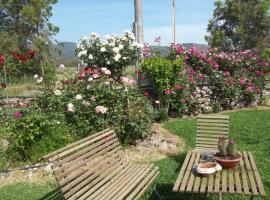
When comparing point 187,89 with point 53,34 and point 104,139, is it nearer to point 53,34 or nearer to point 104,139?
point 104,139

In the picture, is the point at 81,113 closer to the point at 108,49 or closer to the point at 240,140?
the point at 108,49

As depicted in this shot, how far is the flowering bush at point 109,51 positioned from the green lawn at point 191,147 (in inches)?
73.8

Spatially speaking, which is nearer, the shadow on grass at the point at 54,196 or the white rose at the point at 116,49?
the shadow on grass at the point at 54,196

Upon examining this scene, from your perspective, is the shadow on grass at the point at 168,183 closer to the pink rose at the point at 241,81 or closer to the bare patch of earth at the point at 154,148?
the bare patch of earth at the point at 154,148

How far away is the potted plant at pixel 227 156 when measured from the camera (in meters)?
4.06

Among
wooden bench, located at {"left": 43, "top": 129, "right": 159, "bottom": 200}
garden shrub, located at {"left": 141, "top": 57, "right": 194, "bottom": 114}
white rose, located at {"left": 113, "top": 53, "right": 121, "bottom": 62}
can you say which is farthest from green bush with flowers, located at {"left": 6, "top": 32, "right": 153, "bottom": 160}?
wooden bench, located at {"left": 43, "top": 129, "right": 159, "bottom": 200}

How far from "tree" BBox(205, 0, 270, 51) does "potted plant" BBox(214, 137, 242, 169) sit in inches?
987

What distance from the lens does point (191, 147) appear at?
22.9ft

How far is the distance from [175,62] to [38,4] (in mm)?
19035

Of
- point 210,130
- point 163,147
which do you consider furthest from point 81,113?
point 210,130

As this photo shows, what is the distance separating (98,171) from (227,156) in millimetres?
1494

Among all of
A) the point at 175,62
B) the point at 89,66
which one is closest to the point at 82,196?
the point at 89,66

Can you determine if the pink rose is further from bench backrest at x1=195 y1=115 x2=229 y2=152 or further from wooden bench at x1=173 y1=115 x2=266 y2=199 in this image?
wooden bench at x1=173 y1=115 x2=266 y2=199

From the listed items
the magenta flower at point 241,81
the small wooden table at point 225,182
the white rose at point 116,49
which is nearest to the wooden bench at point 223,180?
the small wooden table at point 225,182
